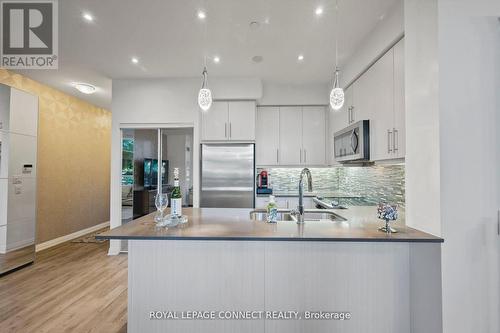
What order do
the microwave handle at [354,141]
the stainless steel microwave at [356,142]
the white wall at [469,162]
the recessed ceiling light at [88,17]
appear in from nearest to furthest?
1. the white wall at [469,162]
2. the recessed ceiling light at [88,17]
3. the stainless steel microwave at [356,142]
4. the microwave handle at [354,141]

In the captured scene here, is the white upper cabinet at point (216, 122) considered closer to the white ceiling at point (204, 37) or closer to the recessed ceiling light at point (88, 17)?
the white ceiling at point (204, 37)

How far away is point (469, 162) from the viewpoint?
137 cm

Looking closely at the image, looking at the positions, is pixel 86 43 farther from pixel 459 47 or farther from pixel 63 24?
pixel 459 47

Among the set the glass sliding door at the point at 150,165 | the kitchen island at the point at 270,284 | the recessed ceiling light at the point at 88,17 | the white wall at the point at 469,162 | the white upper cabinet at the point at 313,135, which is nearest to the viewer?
the white wall at the point at 469,162

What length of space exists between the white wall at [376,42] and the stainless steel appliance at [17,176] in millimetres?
4382

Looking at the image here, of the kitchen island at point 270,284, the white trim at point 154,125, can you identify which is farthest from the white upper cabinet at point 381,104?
the white trim at point 154,125

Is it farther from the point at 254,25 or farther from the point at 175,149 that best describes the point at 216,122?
the point at 254,25

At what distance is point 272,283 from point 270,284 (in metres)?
0.01

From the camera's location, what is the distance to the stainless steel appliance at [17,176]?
300 cm

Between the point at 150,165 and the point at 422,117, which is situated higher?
the point at 422,117

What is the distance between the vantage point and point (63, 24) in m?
2.41

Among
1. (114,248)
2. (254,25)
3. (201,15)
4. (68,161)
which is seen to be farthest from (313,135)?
(68,161)

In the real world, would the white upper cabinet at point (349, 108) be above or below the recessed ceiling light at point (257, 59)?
below

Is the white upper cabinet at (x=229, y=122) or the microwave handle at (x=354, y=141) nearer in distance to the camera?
the microwave handle at (x=354, y=141)
